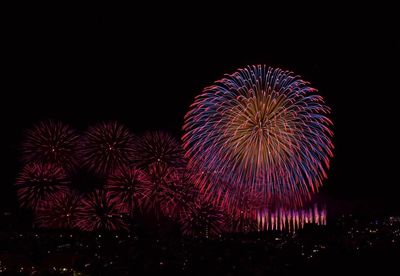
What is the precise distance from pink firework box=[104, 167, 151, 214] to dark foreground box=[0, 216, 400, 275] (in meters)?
5.25

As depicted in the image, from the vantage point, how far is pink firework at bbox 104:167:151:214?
21797 millimetres

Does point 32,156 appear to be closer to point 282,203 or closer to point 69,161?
point 69,161

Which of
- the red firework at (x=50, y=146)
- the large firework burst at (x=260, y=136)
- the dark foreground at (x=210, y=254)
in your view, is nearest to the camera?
the dark foreground at (x=210, y=254)

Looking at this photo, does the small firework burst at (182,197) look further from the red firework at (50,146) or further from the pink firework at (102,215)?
the red firework at (50,146)

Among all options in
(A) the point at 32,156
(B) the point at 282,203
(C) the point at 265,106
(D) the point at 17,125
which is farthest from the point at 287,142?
(D) the point at 17,125

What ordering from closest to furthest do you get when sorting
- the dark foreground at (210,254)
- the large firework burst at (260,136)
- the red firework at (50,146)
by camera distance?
1. the dark foreground at (210,254)
2. the large firework burst at (260,136)
3. the red firework at (50,146)

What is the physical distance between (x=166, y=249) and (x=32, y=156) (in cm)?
1156

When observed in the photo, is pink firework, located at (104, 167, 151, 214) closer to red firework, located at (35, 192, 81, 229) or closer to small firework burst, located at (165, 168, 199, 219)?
small firework burst, located at (165, 168, 199, 219)

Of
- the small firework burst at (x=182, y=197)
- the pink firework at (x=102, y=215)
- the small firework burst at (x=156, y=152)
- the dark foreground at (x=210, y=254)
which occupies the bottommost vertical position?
the dark foreground at (x=210, y=254)

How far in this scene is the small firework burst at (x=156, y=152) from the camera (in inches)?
897

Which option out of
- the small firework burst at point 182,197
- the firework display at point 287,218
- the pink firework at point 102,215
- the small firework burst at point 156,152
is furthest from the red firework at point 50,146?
the firework display at point 287,218

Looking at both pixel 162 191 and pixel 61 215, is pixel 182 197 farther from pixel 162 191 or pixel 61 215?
pixel 61 215

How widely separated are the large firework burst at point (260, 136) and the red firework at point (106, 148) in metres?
3.82

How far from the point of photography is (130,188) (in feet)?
71.5
